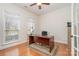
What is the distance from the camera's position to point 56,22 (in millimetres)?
2457

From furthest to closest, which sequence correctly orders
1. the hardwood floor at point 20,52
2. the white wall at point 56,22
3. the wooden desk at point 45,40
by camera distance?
the wooden desk at point 45,40, the white wall at point 56,22, the hardwood floor at point 20,52

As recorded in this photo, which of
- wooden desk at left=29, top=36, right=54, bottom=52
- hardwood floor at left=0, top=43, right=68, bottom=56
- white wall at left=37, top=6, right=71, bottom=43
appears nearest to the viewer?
hardwood floor at left=0, top=43, right=68, bottom=56

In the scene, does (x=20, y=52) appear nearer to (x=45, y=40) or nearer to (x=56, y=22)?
(x=45, y=40)

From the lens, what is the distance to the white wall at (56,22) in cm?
223

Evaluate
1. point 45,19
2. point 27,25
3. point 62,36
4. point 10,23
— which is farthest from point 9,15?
point 62,36

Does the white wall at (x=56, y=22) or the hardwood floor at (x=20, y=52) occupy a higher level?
the white wall at (x=56, y=22)

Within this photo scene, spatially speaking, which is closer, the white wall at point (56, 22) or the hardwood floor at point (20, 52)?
the hardwood floor at point (20, 52)

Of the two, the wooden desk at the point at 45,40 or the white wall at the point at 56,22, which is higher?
the white wall at the point at 56,22

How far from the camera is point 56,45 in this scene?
A: 2.49 metres

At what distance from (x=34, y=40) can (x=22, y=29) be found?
1108mm

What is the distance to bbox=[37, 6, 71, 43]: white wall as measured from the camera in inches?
87.9

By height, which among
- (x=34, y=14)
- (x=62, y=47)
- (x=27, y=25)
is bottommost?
(x=62, y=47)

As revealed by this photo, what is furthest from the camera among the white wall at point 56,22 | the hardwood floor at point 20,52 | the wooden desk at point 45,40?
the wooden desk at point 45,40

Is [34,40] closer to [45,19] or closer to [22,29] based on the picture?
[22,29]
